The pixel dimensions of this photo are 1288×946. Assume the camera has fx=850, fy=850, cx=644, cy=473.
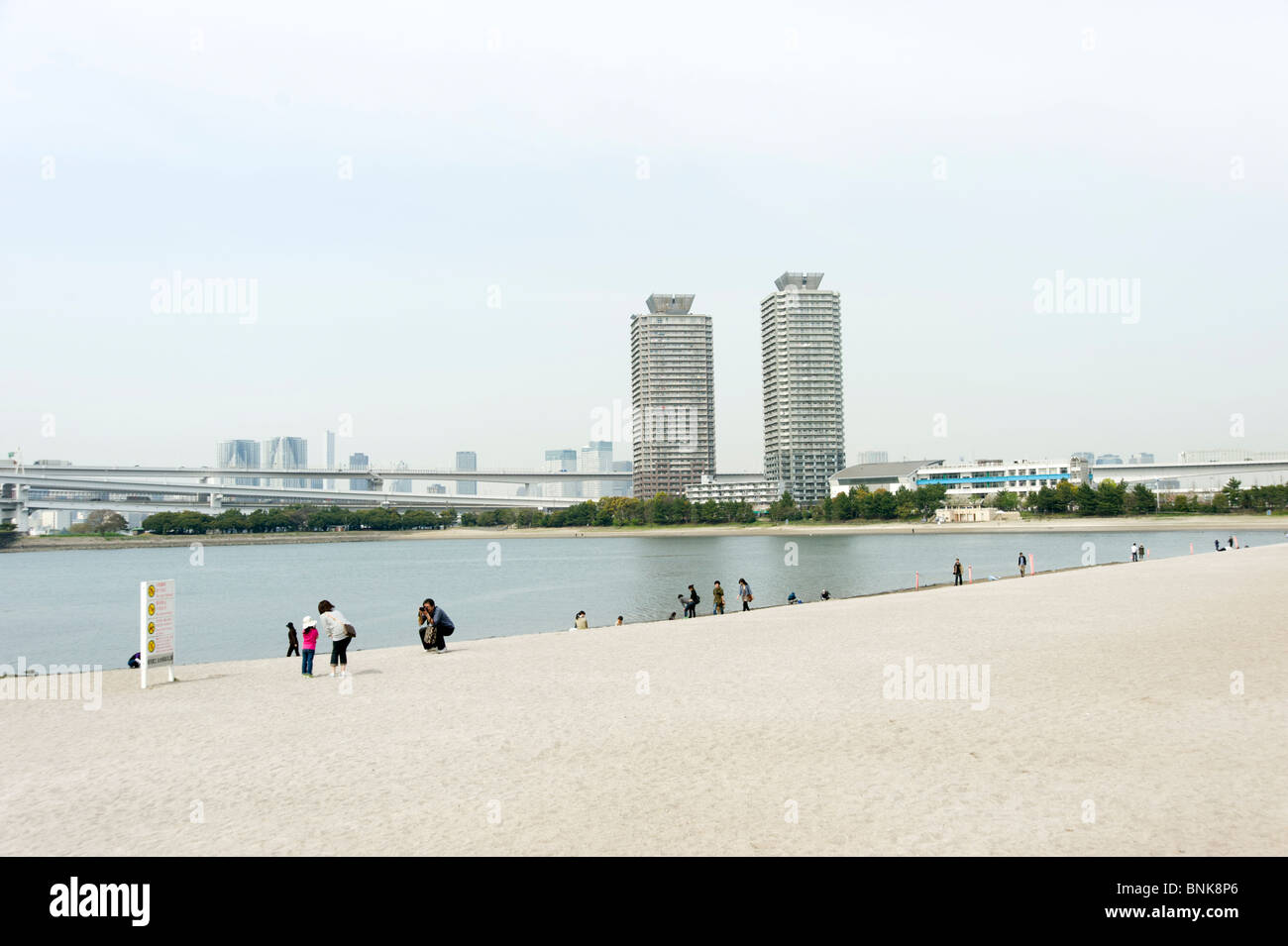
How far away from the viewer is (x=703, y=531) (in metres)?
173

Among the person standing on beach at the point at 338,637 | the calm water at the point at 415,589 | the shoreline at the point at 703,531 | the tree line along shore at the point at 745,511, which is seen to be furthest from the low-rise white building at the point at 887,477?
the person standing on beach at the point at 338,637

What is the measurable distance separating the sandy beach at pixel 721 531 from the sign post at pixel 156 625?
115 metres

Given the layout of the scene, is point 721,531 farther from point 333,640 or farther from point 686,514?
point 333,640

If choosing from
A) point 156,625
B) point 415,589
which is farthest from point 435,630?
point 415,589

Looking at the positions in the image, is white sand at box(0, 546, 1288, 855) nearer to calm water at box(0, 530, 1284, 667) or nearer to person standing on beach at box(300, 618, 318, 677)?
person standing on beach at box(300, 618, 318, 677)

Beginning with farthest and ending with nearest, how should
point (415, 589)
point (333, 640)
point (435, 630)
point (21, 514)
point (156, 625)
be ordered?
point (21, 514) → point (415, 589) → point (435, 630) → point (156, 625) → point (333, 640)

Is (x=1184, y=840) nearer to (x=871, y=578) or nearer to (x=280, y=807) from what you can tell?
(x=280, y=807)

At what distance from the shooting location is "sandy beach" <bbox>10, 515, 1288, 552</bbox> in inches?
4579

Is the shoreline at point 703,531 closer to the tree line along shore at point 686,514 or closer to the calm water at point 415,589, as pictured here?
the tree line along shore at point 686,514

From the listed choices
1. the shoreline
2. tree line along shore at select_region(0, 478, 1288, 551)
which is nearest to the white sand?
the shoreline

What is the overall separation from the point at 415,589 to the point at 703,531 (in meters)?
117

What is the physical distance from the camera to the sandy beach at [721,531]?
4579 inches
